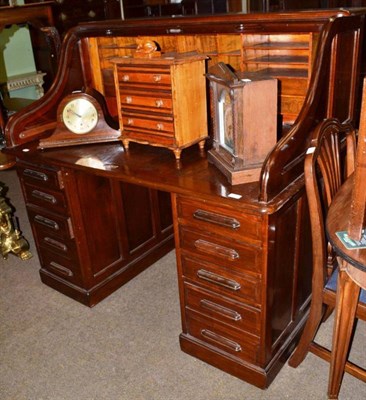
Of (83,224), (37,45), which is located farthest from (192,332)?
(37,45)

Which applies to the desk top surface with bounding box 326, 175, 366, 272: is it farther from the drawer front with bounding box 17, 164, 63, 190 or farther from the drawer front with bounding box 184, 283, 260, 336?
the drawer front with bounding box 17, 164, 63, 190

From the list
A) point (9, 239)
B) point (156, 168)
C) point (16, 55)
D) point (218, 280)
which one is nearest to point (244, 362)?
point (218, 280)

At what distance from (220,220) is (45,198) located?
3.61 ft

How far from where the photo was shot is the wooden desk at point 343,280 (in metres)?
1.26

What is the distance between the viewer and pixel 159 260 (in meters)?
2.93

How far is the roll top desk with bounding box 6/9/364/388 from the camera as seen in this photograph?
5.46ft

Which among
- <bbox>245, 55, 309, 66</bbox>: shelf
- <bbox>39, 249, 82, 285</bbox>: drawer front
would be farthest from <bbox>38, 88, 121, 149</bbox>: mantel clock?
<bbox>245, 55, 309, 66</bbox>: shelf

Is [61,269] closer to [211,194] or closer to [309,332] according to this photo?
[211,194]

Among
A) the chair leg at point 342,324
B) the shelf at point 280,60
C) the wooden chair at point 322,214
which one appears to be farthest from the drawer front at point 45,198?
the chair leg at point 342,324

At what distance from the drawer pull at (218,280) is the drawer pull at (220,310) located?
124 mm

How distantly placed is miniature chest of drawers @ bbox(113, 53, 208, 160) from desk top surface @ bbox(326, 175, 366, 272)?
73cm

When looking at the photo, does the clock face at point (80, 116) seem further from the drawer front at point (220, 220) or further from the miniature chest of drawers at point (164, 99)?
the drawer front at point (220, 220)

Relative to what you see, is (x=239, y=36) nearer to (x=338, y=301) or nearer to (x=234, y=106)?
(x=234, y=106)

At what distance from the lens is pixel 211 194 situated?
164 centimetres
